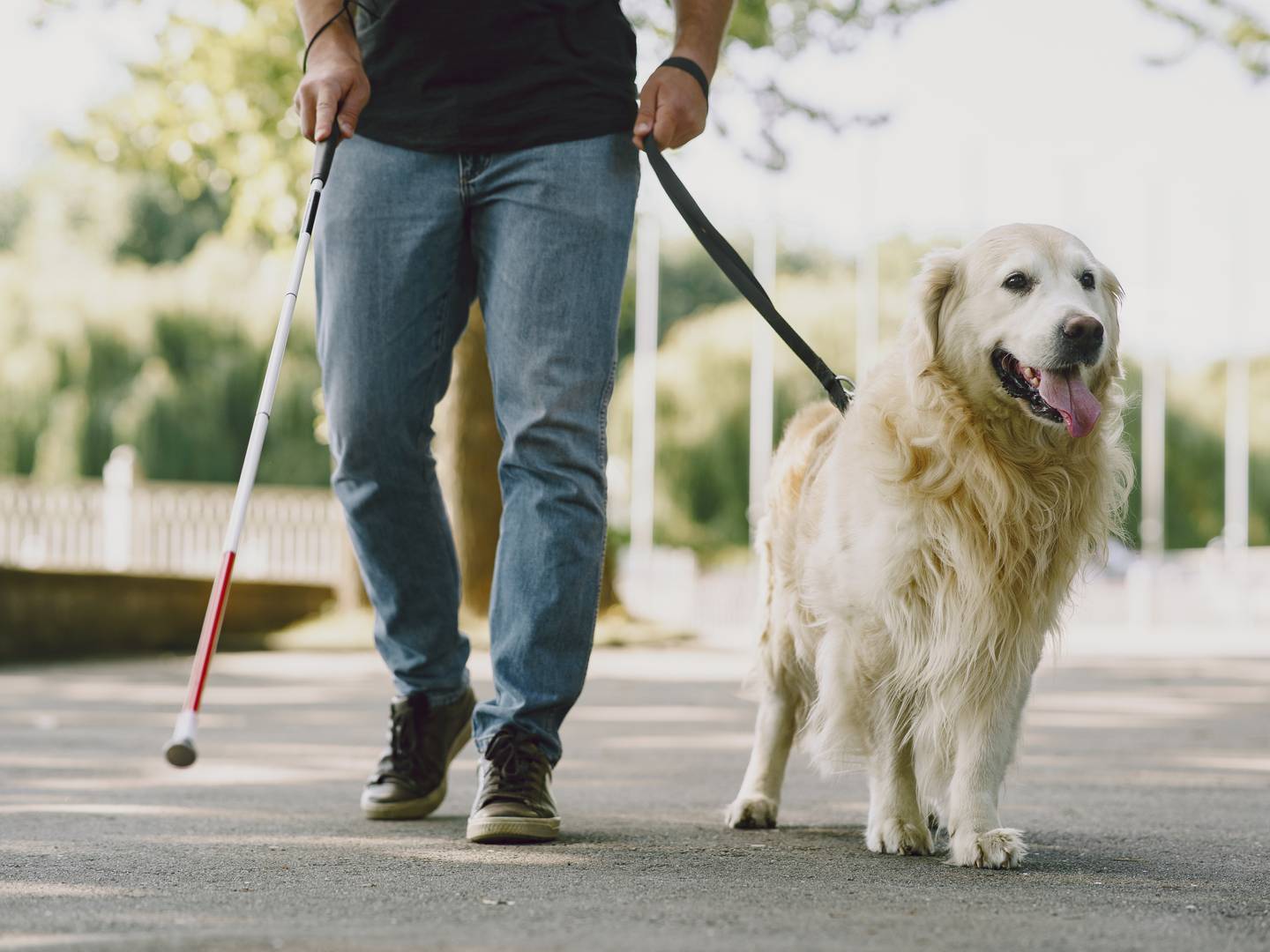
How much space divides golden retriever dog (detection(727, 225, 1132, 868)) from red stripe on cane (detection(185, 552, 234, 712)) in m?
1.29

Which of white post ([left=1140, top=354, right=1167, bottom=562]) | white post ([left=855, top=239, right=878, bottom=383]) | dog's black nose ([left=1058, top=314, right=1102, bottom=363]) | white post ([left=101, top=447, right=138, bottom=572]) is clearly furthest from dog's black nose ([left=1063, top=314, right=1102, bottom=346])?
white post ([left=1140, top=354, right=1167, bottom=562])

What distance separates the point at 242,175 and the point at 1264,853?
487 inches

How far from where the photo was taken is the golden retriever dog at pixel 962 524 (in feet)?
10.7

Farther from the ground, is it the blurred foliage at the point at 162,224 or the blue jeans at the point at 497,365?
the blurred foliage at the point at 162,224

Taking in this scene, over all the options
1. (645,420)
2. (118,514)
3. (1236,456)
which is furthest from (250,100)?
(1236,456)

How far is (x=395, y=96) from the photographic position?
11.8ft

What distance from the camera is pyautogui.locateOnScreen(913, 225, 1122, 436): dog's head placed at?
3.30 m

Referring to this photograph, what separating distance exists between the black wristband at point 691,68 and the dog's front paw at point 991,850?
67.1 inches

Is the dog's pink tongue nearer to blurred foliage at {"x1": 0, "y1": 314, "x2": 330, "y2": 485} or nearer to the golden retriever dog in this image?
the golden retriever dog

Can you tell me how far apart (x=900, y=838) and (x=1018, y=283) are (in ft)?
3.88

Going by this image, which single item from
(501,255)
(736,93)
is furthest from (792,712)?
(736,93)

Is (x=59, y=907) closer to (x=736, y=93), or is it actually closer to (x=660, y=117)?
(x=660, y=117)

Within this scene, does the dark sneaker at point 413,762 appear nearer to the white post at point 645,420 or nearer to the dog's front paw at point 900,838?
the dog's front paw at point 900,838

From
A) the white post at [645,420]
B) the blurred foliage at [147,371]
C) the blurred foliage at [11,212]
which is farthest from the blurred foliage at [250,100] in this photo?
the blurred foliage at [11,212]
